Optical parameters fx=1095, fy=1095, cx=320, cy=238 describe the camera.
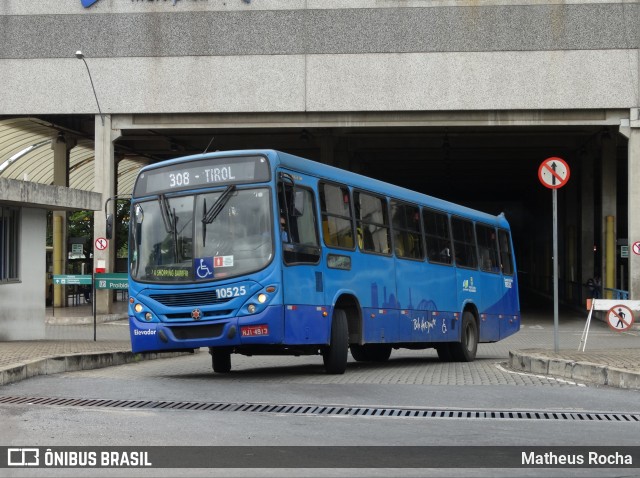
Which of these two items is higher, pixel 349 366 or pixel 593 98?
pixel 593 98

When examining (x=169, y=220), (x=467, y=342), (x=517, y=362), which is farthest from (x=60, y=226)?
(x=169, y=220)

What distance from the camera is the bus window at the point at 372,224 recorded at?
15898mm

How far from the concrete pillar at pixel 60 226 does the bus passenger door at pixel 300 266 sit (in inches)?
1225

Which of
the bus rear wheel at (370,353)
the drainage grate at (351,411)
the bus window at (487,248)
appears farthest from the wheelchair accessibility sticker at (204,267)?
the bus window at (487,248)

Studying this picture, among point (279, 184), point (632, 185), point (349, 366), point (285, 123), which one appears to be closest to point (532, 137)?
point (632, 185)

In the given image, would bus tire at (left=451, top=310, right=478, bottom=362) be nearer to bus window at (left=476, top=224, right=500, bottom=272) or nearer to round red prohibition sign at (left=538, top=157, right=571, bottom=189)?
bus window at (left=476, top=224, right=500, bottom=272)

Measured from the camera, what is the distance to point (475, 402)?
11672 millimetres

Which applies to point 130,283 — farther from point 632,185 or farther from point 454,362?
point 632,185

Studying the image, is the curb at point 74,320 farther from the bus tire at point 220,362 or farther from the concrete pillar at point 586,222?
the concrete pillar at point 586,222

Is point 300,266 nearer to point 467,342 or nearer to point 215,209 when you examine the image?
point 215,209

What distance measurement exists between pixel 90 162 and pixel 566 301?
26.4 meters

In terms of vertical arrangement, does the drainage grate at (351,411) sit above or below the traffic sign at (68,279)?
below

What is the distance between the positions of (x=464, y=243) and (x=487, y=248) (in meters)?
Result: 1.55

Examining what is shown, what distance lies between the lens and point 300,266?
14.1 m
